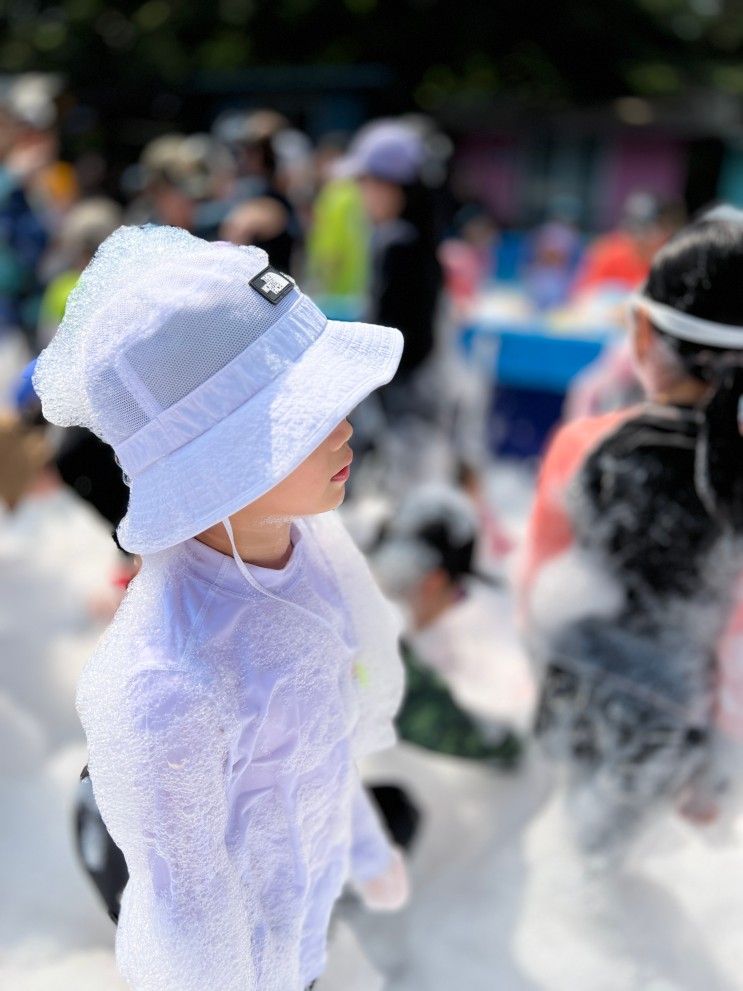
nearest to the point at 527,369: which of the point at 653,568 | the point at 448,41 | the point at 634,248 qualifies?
the point at 634,248

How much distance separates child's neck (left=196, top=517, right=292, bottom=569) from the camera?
3.31ft

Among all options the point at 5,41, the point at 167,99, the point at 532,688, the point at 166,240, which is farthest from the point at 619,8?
the point at 166,240

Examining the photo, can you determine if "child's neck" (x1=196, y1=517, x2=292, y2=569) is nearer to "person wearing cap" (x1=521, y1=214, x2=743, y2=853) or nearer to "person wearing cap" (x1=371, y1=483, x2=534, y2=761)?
"person wearing cap" (x1=521, y1=214, x2=743, y2=853)

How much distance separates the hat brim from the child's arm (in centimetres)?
16


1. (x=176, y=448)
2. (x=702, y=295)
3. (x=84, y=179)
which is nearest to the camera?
(x=176, y=448)

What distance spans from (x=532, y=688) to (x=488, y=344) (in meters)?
1.98

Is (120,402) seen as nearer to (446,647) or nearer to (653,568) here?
(653,568)

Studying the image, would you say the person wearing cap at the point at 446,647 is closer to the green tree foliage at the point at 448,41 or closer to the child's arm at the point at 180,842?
the child's arm at the point at 180,842

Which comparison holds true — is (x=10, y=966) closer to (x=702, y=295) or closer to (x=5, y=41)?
(x=702, y=295)

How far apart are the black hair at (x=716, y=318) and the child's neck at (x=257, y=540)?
2.32 feet

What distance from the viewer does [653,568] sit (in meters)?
1.51

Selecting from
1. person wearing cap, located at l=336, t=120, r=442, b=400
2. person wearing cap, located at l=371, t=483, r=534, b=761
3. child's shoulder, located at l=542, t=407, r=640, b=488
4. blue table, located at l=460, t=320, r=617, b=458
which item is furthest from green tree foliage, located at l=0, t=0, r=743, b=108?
child's shoulder, located at l=542, t=407, r=640, b=488

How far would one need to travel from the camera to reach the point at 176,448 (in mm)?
902

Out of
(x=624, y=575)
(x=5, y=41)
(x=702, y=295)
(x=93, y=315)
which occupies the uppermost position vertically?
(x=93, y=315)
